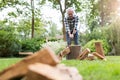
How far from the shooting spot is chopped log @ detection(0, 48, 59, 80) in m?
2.84

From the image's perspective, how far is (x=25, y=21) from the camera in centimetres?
3000

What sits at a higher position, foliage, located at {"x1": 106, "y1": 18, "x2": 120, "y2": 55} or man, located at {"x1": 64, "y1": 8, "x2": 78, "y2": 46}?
man, located at {"x1": 64, "y1": 8, "x2": 78, "y2": 46}

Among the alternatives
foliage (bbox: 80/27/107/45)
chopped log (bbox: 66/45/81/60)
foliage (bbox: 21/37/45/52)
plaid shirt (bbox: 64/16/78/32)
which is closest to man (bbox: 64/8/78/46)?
plaid shirt (bbox: 64/16/78/32)

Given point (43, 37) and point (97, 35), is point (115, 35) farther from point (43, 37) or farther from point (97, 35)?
point (43, 37)

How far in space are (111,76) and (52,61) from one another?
205 cm

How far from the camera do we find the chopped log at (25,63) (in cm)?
284

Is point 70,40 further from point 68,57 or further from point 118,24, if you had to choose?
point 118,24

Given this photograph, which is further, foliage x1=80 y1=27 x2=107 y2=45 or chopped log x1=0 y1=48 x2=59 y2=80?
foliage x1=80 y1=27 x2=107 y2=45

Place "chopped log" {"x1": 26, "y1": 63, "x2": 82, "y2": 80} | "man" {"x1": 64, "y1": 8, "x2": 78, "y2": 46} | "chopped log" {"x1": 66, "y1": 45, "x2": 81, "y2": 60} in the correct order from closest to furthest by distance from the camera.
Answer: "chopped log" {"x1": 26, "y1": 63, "x2": 82, "y2": 80} < "man" {"x1": 64, "y1": 8, "x2": 78, "y2": 46} < "chopped log" {"x1": 66, "y1": 45, "x2": 81, "y2": 60}

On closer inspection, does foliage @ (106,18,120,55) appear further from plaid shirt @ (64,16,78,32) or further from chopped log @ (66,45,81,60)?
plaid shirt @ (64,16,78,32)

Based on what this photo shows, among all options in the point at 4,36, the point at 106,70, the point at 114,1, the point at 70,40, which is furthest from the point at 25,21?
the point at 106,70

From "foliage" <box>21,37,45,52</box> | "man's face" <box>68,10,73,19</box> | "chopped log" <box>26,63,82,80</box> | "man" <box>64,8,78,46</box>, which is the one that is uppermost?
"man's face" <box>68,10,73,19</box>

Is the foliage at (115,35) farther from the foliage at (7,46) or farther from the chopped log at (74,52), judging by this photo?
the chopped log at (74,52)

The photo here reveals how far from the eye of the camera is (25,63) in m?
2.91
